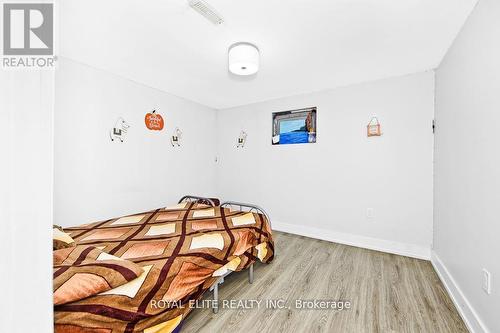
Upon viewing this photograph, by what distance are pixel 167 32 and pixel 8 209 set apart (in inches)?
75.4

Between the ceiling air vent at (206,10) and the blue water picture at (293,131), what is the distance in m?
2.12

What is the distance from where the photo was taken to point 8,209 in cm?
50

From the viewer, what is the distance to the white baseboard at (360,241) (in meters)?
2.61

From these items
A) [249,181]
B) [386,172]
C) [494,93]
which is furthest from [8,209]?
[249,181]

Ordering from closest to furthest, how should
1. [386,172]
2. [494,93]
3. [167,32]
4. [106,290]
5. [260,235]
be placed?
1. [106,290]
2. [494,93]
3. [167,32]
4. [260,235]
5. [386,172]

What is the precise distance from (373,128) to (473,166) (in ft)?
4.77

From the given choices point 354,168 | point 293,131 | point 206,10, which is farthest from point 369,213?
point 206,10

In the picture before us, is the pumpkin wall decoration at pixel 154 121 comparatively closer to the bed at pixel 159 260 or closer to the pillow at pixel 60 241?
the bed at pixel 159 260

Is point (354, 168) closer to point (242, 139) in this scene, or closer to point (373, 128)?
point (373, 128)

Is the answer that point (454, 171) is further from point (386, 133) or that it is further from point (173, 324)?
point (173, 324)

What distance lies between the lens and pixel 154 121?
3223mm

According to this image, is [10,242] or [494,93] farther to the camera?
[494,93]

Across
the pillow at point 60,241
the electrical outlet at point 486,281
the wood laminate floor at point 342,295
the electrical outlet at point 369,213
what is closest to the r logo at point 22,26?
the pillow at point 60,241

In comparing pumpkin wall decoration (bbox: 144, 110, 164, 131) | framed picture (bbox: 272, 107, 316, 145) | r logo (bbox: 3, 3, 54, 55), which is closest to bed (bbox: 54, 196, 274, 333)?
r logo (bbox: 3, 3, 54, 55)
